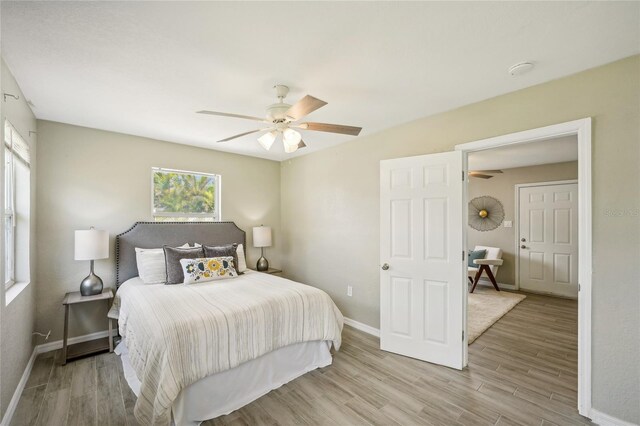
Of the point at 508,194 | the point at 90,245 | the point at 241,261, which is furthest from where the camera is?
the point at 508,194

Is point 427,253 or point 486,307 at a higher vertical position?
point 427,253

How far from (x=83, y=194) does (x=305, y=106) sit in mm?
3044

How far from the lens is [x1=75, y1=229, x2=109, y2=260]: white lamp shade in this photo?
2869mm

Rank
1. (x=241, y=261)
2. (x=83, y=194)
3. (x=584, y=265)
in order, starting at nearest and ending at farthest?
(x=584, y=265) → (x=83, y=194) → (x=241, y=261)

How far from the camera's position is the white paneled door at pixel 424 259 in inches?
104

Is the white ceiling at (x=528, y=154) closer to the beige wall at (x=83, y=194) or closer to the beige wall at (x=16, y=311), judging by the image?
the beige wall at (x=83, y=194)

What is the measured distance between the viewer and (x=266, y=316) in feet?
7.74

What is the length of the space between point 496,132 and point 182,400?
332 centimetres

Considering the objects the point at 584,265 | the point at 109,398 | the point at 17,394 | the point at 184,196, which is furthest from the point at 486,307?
the point at 17,394

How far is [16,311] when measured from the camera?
2139 millimetres

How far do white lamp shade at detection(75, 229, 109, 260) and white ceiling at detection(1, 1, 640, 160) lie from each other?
4.25 feet

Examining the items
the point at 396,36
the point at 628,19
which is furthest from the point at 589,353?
the point at 396,36

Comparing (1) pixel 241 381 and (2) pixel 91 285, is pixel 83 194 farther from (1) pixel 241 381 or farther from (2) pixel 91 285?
(1) pixel 241 381

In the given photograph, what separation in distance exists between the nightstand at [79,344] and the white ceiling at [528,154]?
5065mm
